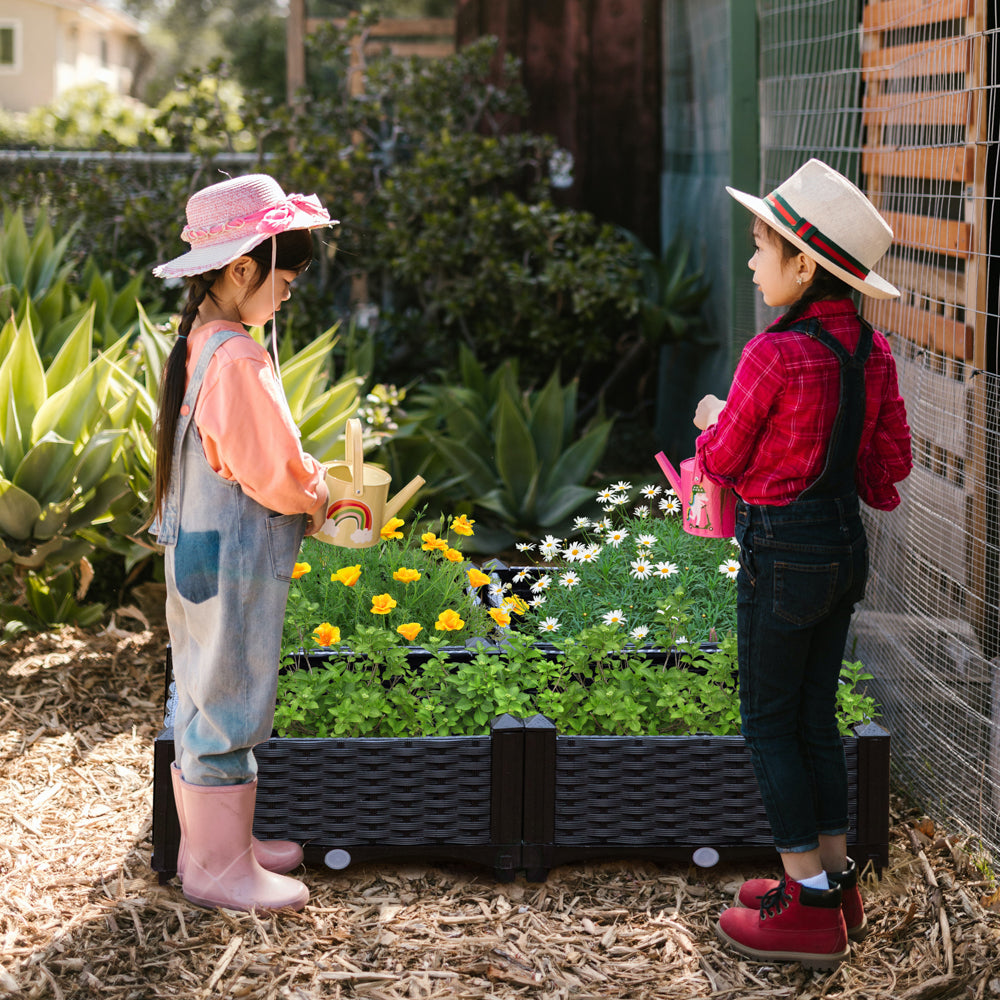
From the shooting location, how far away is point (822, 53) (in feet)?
14.5

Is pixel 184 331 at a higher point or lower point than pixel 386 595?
higher

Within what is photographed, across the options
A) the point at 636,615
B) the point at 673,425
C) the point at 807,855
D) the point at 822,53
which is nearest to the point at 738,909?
the point at 807,855

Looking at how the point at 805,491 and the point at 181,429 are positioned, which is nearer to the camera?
the point at 805,491

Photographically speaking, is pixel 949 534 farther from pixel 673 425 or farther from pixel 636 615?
pixel 673 425

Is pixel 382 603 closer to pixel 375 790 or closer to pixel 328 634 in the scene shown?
pixel 328 634

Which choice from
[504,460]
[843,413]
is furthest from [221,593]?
[504,460]

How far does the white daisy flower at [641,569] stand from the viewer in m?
3.24

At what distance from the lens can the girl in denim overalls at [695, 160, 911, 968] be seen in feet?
7.29

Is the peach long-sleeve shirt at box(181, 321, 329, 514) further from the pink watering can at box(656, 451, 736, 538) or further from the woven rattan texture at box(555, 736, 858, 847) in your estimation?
the woven rattan texture at box(555, 736, 858, 847)

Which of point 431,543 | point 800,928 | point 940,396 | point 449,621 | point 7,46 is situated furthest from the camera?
point 7,46

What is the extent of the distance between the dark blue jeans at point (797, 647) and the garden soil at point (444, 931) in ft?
1.06

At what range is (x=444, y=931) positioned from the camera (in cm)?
258

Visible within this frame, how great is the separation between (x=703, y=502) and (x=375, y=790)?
990 millimetres

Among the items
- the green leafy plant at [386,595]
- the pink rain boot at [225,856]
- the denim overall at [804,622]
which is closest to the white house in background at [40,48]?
the green leafy plant at [386,595]
